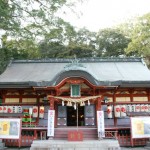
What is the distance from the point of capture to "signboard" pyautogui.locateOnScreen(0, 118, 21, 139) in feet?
43.8

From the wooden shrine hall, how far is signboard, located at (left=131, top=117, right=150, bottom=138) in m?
0.40

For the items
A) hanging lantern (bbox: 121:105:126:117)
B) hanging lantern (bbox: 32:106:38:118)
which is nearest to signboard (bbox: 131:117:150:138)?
hanging lantern (bbox: 121:105:126:117)

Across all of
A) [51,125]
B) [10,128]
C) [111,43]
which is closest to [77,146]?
[51,125]

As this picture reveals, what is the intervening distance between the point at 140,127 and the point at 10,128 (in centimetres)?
760

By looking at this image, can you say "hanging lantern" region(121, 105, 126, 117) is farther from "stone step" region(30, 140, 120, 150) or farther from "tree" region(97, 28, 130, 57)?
"tree" region(97, 28, 130, 57)

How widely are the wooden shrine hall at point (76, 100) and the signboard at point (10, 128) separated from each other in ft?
1.55

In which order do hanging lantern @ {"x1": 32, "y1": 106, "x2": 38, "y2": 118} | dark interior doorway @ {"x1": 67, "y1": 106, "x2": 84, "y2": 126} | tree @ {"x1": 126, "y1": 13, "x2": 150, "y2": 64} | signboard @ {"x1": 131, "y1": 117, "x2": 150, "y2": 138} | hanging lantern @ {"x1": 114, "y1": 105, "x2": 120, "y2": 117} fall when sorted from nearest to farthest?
signboard @ {"x1": 131, "y1": 117, "x2": 150, "y2": 138}
hanging lantern @ {"x1": 114, "y1": 105, "x2": 120, "y2": 117}
hanging lantern @ {"x1": 32, "y1": 106, "x2": 38, "y2": 118}
dark interior doorway @ {"x1": 67, "y1": 106, "x2": 84, "y2": 126}
tree @ {"x1": 126, "y1": 13, "x2": 150, "y2": 64}

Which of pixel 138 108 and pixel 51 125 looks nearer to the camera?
pixel 51 125

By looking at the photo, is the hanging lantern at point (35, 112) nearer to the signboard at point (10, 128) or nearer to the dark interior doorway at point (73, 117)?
the signboard at point (10, 128)

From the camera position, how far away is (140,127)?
13594 millimetres

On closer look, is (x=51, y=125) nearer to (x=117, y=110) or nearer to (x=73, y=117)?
(x=117, y=110)

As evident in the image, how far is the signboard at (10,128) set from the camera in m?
13.4

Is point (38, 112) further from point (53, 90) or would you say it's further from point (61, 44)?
point (61, 44)

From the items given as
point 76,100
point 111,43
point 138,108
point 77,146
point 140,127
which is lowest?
point 77,146
